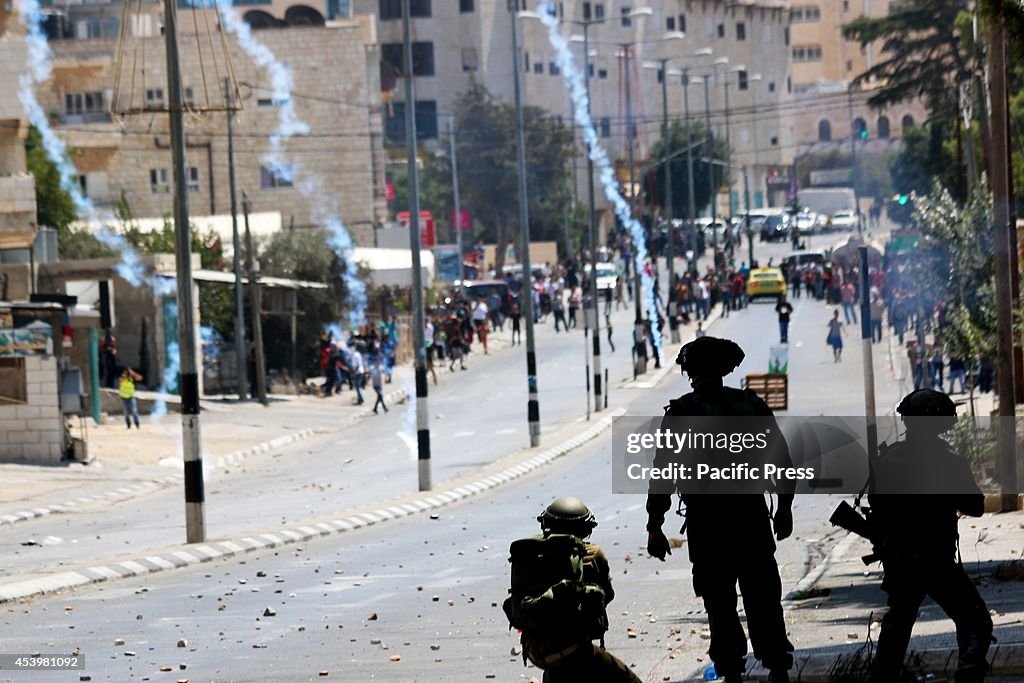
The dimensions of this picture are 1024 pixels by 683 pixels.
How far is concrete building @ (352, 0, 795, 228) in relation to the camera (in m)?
115

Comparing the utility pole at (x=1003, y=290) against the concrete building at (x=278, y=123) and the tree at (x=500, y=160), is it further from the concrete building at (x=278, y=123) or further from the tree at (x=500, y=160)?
the tree at (x=500, y=160)

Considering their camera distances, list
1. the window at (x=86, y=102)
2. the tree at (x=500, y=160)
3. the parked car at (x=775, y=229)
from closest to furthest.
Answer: the window at (x=86, y=102) → the tree at (x=500, y=160) → the parked car at (x=775, y=229)

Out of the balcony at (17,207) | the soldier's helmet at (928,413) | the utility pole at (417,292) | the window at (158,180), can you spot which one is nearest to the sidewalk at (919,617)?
the soldier's helmet at (928,413)

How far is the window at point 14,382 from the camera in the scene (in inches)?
1337

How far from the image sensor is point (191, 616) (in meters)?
13.9

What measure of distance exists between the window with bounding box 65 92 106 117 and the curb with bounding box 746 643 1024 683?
7307 centimetres

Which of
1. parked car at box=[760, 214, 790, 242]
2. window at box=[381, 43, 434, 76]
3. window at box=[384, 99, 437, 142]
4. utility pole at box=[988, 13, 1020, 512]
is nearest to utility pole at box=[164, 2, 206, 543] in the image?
utility pole at box=[988, 13, 1020, 512]

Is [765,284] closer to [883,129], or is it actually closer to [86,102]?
[86,102]

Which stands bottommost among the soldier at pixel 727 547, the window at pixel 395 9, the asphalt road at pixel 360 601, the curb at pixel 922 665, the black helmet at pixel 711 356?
the asphalt road at pixel 360 601

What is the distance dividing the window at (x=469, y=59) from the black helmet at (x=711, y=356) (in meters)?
108

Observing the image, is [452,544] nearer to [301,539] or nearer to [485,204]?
[301,539]

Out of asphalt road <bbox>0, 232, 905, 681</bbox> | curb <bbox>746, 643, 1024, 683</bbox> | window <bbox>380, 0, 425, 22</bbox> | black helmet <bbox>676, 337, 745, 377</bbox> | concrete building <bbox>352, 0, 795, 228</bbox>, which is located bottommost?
asphalt road <bbox>0, 232, 905, 681</bbox>

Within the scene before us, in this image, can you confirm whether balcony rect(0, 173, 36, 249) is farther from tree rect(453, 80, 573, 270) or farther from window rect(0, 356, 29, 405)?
tree rect(453, 80, 573, 270)

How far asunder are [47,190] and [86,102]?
1746cm
